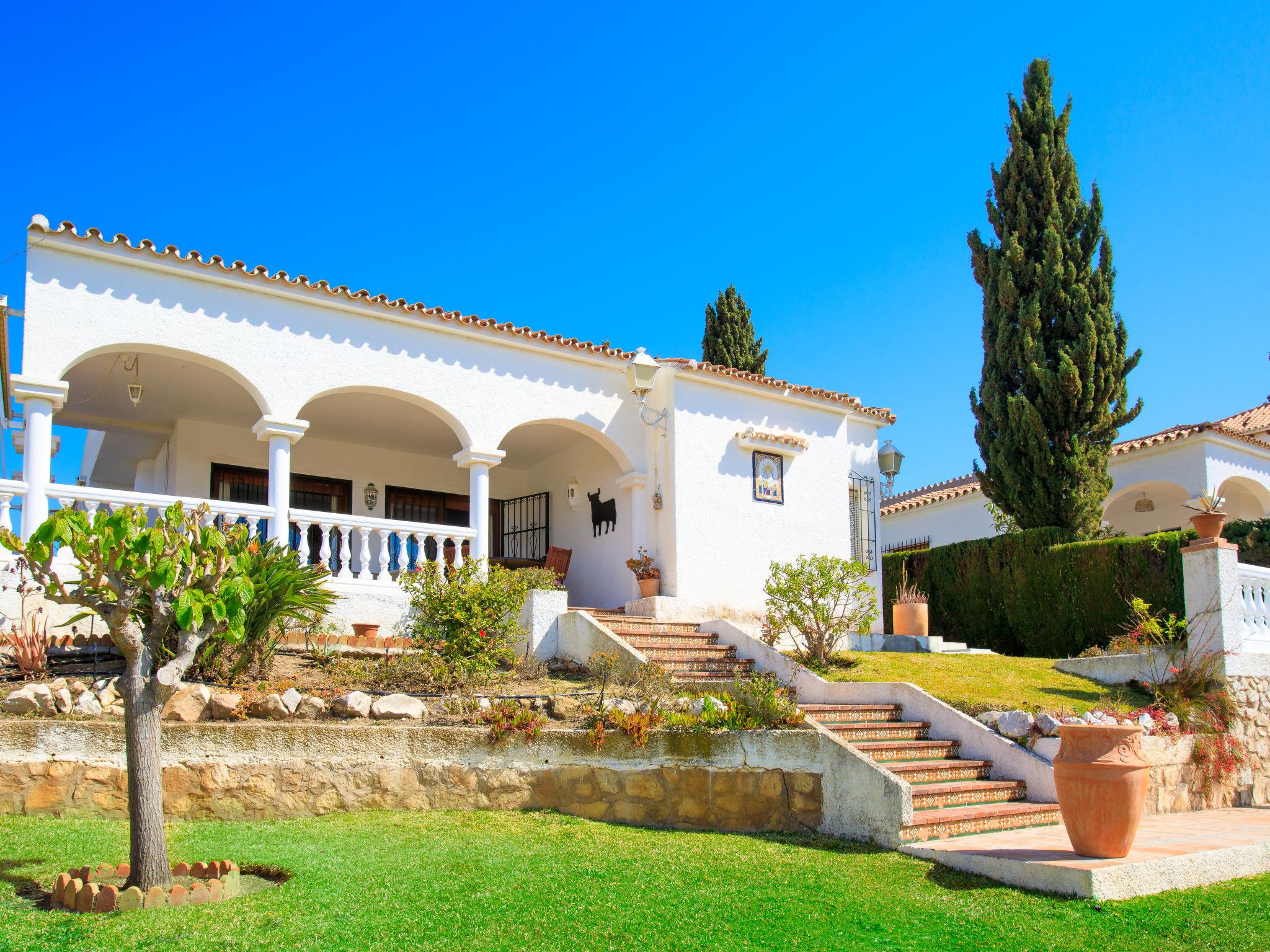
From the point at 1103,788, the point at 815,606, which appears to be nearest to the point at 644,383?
the point at 815,606

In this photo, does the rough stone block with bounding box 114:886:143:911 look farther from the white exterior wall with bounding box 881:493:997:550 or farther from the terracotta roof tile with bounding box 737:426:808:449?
the white exterior wall with bounding box 881:493:997:550

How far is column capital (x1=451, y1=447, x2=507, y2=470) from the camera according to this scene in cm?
1381

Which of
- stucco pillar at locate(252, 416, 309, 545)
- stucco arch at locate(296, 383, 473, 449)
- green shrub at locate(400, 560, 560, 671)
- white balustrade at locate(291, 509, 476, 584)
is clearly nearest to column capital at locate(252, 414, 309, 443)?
stucco pillar at locate(252, 416, 309, 545)

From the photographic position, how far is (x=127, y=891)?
5473 mm

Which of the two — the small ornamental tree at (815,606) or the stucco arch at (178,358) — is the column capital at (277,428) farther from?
the small ornamental tree at (815,606)

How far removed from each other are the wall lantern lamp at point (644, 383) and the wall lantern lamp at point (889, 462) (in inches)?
199

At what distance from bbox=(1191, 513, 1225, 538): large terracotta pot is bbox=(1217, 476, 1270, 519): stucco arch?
10.0 meters

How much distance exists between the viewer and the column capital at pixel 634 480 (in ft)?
50.0

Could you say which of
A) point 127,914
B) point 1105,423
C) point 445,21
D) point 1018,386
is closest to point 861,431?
point 1018,386

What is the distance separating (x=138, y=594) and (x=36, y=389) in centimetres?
604

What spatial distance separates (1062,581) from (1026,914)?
1080cm

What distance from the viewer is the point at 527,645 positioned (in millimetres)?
12359

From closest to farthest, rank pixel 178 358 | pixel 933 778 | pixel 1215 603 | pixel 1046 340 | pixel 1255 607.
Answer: pixel 933 778 → pixel 1215 603 → pixel 1255 607 → pixel 178 358 → pixel 1046 340

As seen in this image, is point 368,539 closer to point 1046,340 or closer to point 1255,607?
point 1255,607
